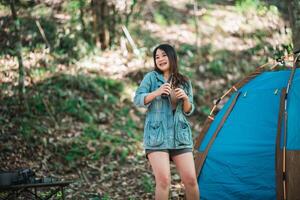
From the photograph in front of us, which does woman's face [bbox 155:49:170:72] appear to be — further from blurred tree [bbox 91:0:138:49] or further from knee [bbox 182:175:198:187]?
blurred tree [bbox 91:0:138:49]

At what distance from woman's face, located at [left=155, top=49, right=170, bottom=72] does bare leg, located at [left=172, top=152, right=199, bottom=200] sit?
2.94 ft

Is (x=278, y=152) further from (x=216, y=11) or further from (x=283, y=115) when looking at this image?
(x=216, y=11)

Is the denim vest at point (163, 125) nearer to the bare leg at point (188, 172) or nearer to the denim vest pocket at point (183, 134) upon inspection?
the denim vest pocket at point (183, 134)

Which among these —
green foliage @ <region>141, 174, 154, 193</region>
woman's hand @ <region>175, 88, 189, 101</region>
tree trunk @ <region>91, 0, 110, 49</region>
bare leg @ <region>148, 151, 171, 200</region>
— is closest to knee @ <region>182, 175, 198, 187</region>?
bare leg @ <region>148, 151, 171, 200</region>

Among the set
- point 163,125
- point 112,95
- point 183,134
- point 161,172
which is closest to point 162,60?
point 163,125

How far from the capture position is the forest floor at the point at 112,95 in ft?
24.3

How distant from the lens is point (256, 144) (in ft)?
17.2

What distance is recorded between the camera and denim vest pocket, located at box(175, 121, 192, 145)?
13.9ft

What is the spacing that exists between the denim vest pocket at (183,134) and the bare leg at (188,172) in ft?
0.39

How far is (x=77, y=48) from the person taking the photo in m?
11.5

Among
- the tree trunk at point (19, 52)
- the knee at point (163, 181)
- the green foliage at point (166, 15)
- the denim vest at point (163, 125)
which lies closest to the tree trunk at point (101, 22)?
the green foliage at point (166, 15)

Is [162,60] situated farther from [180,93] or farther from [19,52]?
[19,52]

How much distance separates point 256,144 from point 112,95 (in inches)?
220

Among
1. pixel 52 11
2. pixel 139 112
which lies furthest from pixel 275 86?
pixel 52 11
